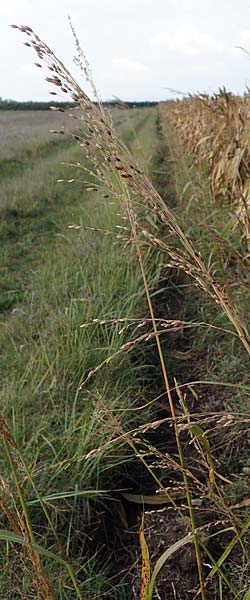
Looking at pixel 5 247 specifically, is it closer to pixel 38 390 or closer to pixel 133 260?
pixel 133 260

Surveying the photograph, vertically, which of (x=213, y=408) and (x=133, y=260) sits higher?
(x=133, y=260)

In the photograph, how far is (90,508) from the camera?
67.9 inches

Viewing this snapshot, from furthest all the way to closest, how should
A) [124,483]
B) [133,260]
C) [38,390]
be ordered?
[133,260] < [38,390] < [124,483]

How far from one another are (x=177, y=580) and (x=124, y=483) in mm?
486

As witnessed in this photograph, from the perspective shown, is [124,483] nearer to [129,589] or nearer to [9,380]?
[129,589]

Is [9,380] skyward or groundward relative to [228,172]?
groundward

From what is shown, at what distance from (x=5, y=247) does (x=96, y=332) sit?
2.86m

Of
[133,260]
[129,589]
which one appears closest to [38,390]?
[129,589]

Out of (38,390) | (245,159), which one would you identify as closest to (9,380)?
(38,390)

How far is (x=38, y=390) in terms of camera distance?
209cm

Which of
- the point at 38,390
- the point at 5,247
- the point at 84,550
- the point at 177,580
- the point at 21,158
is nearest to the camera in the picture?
the point at 177,580

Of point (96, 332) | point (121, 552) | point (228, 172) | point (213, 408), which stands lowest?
point (121, 552)

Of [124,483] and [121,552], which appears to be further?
[124,483]

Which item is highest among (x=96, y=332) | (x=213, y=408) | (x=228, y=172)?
(x=228, y=172)
